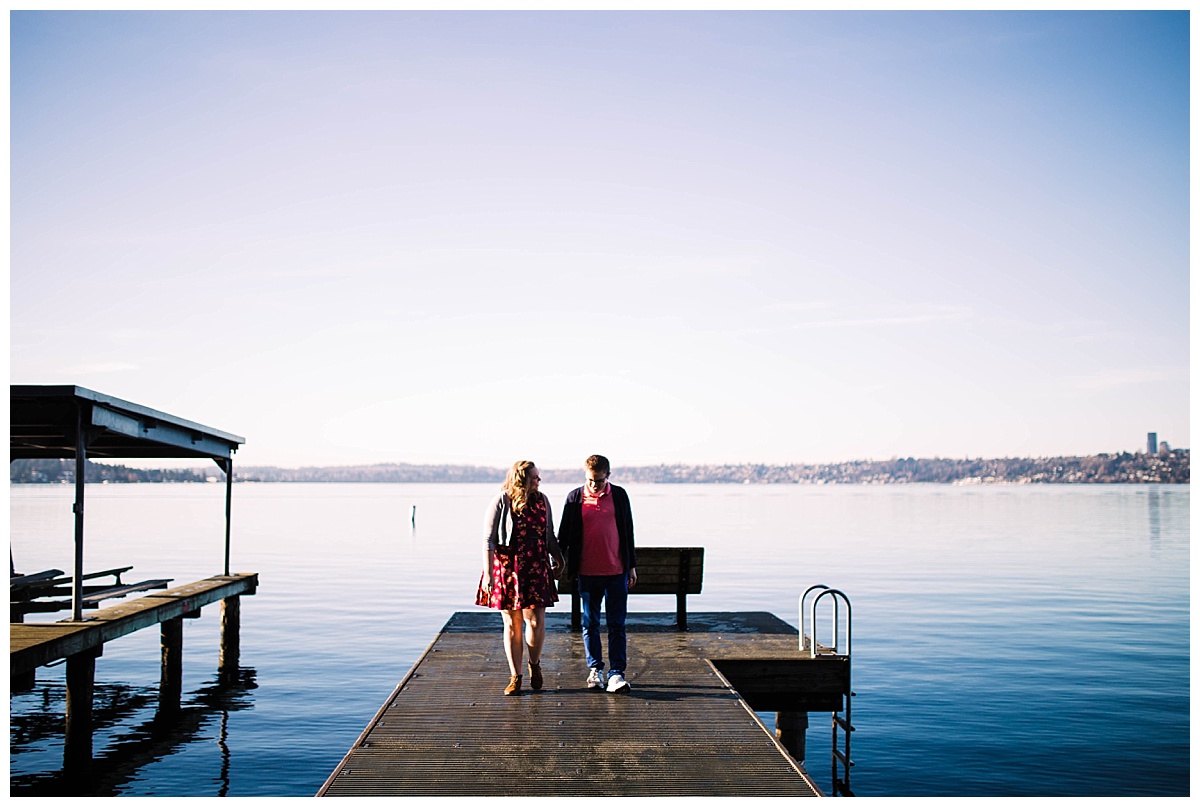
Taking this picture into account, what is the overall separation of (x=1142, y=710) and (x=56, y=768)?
14.2 metres

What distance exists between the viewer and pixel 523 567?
9.71 m

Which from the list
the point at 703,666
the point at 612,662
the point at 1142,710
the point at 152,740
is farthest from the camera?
the point at 1142,710

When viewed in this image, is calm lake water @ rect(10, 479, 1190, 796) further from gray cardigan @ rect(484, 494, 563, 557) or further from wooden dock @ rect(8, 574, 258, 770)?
gray cardigan @ rect(484, 494, 563, 557)

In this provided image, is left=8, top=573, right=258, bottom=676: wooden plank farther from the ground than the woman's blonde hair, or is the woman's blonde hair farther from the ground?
the woman's blonde hair

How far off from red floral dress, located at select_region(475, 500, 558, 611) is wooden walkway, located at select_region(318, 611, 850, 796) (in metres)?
0.87

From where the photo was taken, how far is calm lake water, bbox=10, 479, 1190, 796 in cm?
1302

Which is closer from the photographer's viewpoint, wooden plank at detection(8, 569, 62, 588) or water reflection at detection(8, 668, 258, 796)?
water reflection at detection(8, 668, 258, 796)

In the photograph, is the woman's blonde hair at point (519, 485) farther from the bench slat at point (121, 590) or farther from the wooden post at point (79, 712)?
the bench slat at point (121, 590)

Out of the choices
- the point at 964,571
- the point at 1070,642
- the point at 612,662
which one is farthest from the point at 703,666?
the point at 964,571

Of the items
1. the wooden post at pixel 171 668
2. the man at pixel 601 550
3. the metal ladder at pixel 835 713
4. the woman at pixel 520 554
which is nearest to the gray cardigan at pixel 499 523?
the woman at pixel 520 554

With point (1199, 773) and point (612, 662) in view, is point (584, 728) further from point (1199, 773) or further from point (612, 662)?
point (1199, 773)

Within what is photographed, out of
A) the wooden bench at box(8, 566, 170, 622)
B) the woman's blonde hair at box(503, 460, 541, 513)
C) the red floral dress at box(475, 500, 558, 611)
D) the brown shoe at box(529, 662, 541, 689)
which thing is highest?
the woman's blonde hair at box(503, 460, 541, 513)

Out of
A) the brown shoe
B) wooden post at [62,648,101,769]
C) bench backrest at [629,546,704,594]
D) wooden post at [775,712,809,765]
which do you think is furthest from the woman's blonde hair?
wooden post at [62,648,101,769]

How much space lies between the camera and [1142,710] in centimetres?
1595
